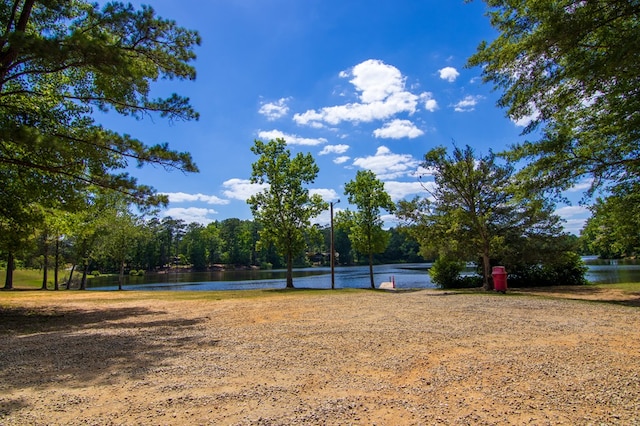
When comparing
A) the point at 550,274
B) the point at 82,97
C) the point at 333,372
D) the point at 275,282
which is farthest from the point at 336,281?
the point at 333,372

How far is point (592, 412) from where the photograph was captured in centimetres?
339

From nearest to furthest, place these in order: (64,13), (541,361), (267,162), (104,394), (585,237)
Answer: (104,394) < (541,361) < (64,13) < (585,237) < (267,162)

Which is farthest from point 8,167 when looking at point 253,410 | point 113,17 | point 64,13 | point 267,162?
point 267,162

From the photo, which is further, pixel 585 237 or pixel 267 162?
pixel 267 162

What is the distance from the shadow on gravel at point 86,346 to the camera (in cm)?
470

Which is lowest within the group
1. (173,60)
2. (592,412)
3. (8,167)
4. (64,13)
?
(592,412)

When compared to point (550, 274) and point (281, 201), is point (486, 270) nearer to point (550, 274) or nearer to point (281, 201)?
point (550, 274)

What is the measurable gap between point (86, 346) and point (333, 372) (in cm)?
452

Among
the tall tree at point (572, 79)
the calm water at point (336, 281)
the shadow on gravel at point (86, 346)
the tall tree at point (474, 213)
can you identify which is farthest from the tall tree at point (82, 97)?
the calm water at point (336, 281)

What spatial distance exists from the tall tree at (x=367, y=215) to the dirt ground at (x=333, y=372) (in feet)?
57.3

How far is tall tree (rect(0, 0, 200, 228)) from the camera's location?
8883 millimetres

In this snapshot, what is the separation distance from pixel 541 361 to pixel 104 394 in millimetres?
5287

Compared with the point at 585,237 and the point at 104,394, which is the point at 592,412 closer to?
the point at 104,394

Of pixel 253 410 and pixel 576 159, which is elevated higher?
pixel 576 159
